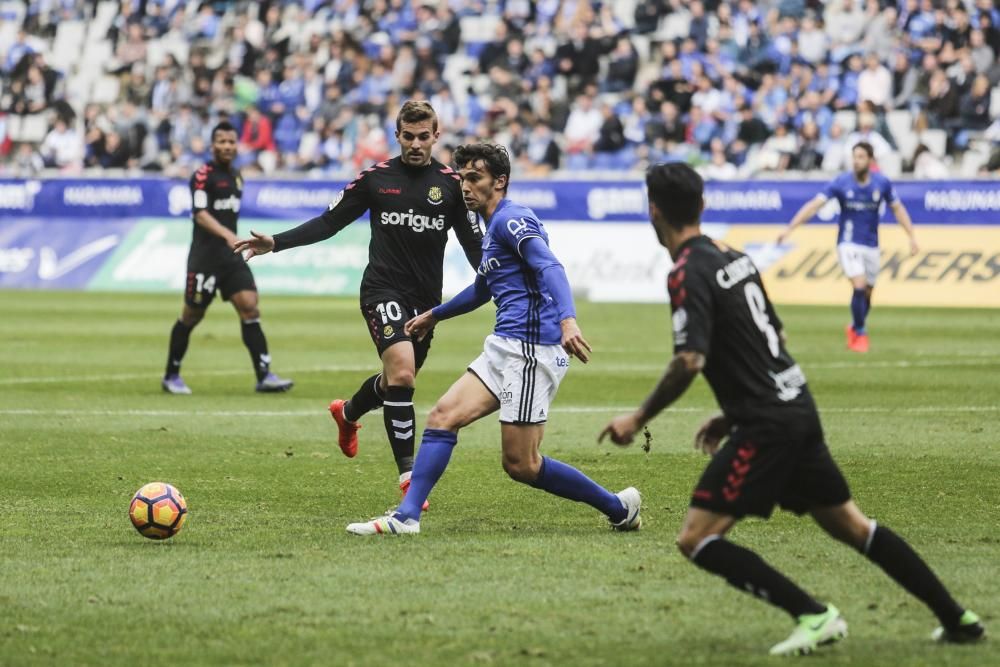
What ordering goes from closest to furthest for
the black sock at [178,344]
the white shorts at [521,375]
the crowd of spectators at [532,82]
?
the white shorts at [521,375] → the black sock at [178,344] → the crowd of spectators at [532,82]

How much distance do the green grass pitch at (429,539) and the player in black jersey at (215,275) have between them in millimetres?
439

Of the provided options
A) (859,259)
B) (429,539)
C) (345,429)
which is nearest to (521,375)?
(429,539)

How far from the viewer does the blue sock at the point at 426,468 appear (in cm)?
855

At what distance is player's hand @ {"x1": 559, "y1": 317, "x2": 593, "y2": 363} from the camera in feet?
26.0

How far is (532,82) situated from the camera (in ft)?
116

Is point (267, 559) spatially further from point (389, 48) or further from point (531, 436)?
point (389, 48)

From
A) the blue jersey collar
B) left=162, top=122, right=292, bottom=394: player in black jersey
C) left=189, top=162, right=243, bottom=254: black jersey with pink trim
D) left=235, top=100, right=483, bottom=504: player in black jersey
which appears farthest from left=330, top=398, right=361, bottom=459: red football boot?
left=189, top=162, right=243, bottom=254: black jersey with pink trim

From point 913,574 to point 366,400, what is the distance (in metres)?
5.24

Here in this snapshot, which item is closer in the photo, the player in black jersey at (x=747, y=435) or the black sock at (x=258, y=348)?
the player in black jersey at (x=747, y=435)

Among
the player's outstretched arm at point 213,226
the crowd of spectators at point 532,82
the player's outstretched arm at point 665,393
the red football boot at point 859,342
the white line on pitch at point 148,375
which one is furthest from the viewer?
the crowd of spectators at point 532,82

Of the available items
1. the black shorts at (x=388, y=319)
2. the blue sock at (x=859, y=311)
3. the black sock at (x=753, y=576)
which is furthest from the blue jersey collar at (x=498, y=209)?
the blue sock at (x=859, y=311)

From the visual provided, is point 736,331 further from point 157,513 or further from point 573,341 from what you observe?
point 157,513

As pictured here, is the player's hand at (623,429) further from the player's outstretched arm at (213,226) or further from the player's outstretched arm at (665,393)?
the player's outstretched arm at (213,226)

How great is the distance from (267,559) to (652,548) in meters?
1.83
